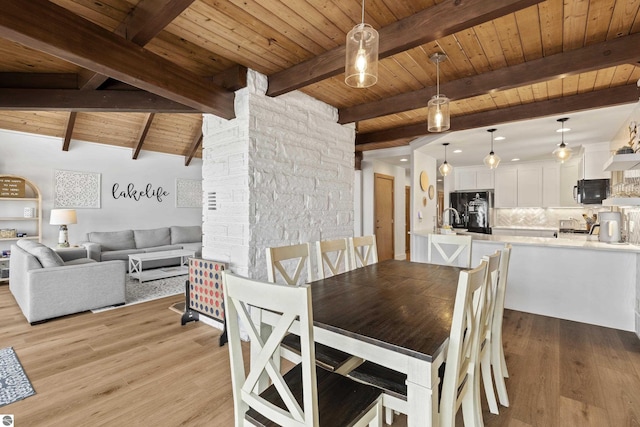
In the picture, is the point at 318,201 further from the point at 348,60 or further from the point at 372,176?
the point at 372,176

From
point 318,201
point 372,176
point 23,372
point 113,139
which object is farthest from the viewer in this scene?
point 372,176

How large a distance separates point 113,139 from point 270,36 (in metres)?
5.26

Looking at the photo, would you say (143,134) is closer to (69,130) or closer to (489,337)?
(69,130)

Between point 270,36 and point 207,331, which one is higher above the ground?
point 270,36


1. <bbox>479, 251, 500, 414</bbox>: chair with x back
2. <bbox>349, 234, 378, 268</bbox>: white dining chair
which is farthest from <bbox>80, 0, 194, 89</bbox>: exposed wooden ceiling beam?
<bbox>479, 251, 500, 414</bbox>: chair with x back

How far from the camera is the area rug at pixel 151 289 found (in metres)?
3.92

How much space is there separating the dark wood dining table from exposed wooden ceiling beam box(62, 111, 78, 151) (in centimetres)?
525

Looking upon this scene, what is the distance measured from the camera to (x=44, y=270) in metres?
3.13

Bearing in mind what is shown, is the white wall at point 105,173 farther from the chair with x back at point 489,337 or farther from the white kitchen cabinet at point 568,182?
the white kitchen cabinet at point 568,182

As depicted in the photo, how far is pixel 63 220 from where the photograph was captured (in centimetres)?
493

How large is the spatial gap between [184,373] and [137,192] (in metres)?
5.34

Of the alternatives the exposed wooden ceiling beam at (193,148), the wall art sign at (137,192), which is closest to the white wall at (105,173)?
the wall art sign at (137,192)

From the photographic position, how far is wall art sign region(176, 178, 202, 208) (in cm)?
708

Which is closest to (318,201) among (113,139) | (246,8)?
(246,8)
